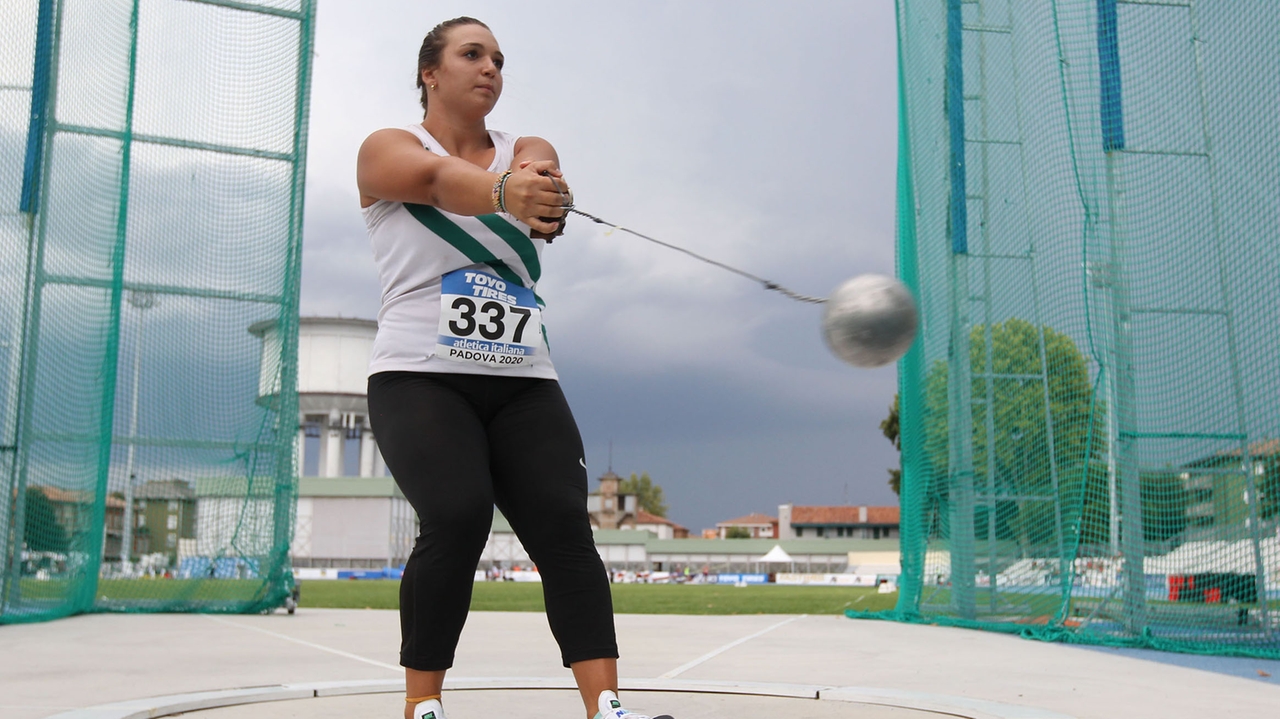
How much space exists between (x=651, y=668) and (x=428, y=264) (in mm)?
3134

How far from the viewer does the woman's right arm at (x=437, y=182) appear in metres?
2.38

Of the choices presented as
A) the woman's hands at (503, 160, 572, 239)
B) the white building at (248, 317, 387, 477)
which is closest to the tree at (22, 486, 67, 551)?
the woman's hands at (503, 160, 572, 239)

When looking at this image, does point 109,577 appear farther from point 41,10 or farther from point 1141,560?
point 1141,560

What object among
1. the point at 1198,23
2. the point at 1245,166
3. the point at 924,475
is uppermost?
the point at 1198,23

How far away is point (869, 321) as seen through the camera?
277 cm

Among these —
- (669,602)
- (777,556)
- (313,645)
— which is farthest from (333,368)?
(313,645)

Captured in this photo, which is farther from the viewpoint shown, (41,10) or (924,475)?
(924,475)

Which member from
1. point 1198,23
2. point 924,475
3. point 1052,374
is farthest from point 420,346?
point 924,475

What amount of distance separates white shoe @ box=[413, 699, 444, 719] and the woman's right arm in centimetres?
114

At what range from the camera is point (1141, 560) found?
7.41m

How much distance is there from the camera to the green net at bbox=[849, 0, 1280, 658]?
6.91 m

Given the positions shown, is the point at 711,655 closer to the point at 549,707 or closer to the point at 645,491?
the point at 549,707

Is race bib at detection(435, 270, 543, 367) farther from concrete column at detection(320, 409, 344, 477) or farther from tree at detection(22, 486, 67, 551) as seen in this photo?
concrete column at detection(320, 409, 344, 477)

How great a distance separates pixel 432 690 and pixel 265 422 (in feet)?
29.2
